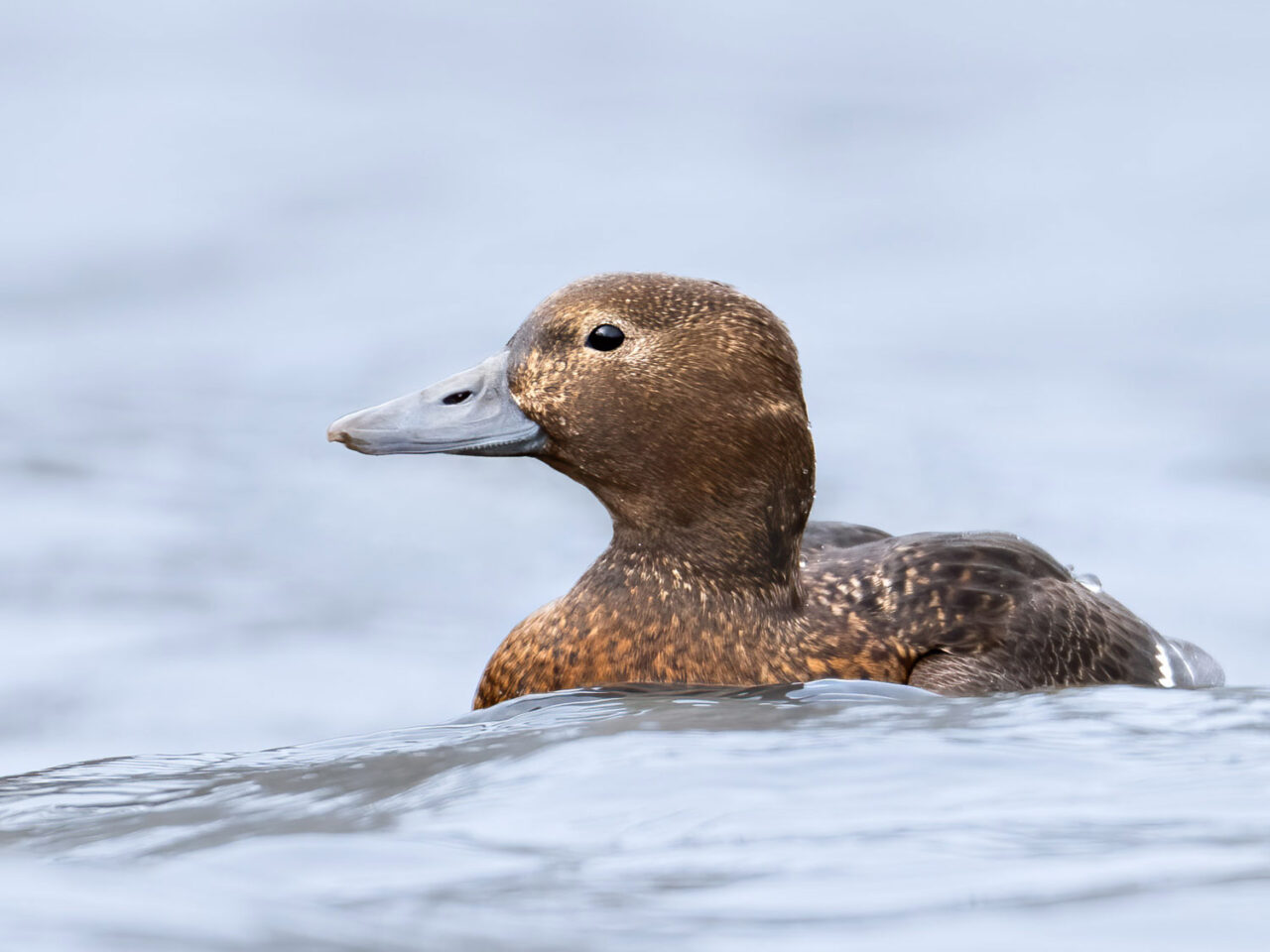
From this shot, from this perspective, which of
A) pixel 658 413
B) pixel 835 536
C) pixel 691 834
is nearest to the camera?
pixel 691 834

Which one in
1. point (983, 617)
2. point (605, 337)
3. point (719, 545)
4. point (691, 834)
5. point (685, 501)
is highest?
point (605, 337)

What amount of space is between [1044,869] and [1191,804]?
444mm

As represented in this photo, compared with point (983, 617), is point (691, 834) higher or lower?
lower

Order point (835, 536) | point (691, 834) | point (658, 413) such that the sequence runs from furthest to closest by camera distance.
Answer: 1. point (835, 536)
2. point (658, 413)
3. point (691, 834)

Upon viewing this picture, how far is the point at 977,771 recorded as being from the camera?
3.61 meters

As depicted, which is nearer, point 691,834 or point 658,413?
point 691,834

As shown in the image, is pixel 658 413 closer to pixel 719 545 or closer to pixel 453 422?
pixel 719 545

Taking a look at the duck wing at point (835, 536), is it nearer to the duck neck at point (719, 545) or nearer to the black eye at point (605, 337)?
the duck neck at point (719, 545)

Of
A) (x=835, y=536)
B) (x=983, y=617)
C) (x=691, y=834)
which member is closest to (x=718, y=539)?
(x=983, y=617)

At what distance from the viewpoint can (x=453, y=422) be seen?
523cm

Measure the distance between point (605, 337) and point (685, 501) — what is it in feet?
1.52

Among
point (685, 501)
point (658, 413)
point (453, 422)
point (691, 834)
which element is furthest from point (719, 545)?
point (691, 834)

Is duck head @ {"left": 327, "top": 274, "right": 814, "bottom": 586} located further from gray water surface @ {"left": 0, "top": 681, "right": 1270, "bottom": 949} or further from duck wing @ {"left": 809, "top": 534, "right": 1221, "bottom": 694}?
gray water surface @ {"left": 0, "top": 681, "right": 1270, "bottom": 949}

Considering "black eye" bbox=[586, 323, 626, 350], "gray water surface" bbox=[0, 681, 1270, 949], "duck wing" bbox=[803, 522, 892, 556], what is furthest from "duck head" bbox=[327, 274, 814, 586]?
"gray water surface" bbox=[0, 681, 1270, 949]
